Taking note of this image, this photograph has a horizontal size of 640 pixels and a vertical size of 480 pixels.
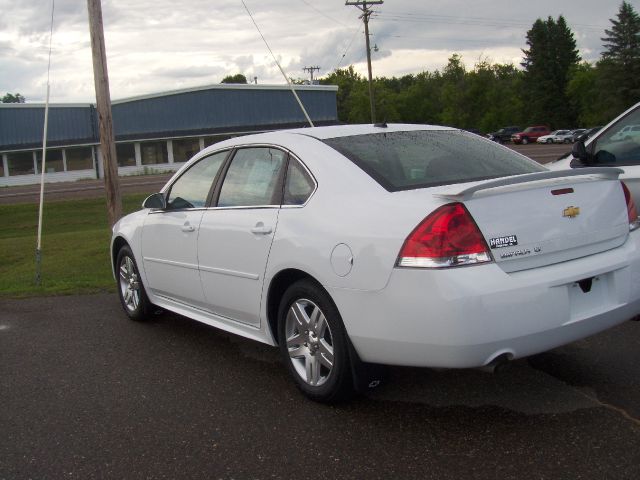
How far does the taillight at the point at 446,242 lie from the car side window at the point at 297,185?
3.13 feet

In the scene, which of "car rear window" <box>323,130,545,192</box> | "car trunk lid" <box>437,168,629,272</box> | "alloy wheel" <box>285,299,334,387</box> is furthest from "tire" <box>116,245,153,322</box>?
"car trunk lid" <box>437,168,629,272</box>

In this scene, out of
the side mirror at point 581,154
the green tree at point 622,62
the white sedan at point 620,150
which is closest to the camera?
the white sedan at point 620,150

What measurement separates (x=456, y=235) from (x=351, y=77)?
104m

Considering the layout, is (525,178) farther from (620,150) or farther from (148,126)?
(148,126)

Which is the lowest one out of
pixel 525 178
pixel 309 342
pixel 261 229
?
pixel 309 342

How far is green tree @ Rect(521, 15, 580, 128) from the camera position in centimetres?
8494

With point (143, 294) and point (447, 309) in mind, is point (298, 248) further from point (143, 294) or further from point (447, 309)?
point (143, 294)

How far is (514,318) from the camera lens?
3.42 meters

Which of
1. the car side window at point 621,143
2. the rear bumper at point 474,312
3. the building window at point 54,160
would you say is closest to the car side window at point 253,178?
the rear bumper at point 474,312

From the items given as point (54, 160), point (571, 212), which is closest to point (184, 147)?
point (54, 160)

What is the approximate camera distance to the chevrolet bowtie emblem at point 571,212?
12.3ft

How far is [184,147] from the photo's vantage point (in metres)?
56.0

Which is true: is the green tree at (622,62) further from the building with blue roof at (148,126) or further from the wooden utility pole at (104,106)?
the wooden utility pole at (104,106)

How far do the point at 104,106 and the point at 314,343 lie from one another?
7313 mm
